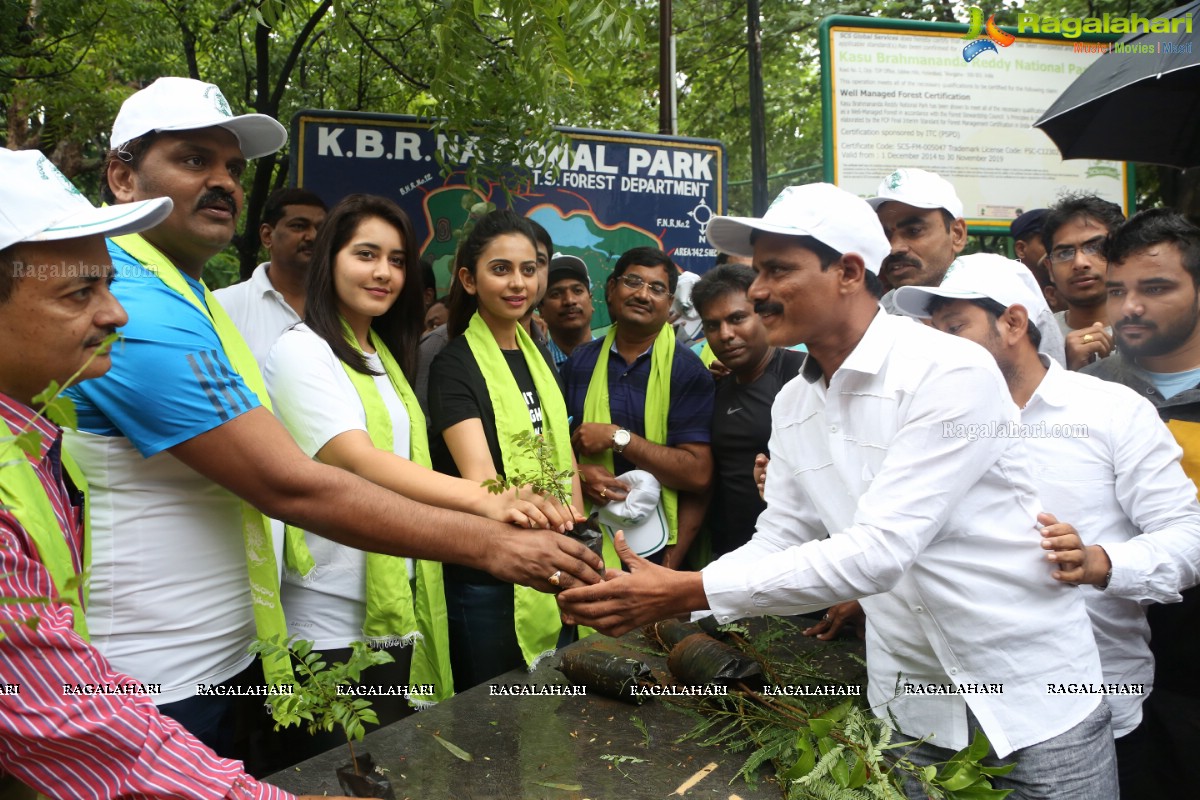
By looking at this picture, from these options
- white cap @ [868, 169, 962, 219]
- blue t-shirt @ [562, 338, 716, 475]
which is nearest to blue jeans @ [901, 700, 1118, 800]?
blue t-shirt @ [562, 338, 716, 475]

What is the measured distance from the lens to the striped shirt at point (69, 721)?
1476mm

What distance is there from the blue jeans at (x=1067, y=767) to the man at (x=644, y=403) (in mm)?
2099

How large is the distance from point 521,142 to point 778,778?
373cm

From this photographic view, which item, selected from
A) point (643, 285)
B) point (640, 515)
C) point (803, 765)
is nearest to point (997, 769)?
point (803, 765)

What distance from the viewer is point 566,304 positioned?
5.10 metres

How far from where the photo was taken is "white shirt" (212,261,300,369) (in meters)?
4.45

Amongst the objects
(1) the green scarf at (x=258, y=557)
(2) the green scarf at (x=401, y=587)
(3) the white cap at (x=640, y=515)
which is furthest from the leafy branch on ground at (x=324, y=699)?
(3) the white cap at (x=640, y=515)

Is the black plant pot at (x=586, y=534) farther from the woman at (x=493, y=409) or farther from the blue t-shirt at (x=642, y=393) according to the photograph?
the blue t-shirt at (x=642, y=393)

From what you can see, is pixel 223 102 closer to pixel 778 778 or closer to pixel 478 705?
pixel 478 705

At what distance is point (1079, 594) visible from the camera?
7.95ft

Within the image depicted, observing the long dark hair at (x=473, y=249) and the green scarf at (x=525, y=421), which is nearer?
the green scarf at (x=525, y=421)

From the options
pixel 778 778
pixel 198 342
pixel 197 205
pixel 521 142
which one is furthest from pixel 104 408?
pixel 521 142

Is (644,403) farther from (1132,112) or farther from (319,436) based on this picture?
(1132,112)

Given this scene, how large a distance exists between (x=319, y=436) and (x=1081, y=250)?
3256mm
